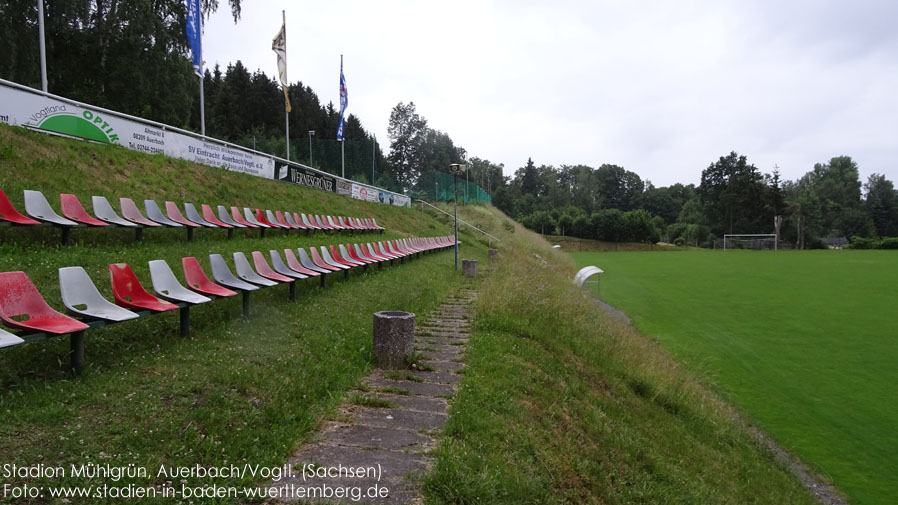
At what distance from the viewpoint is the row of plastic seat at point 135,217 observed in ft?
22.1

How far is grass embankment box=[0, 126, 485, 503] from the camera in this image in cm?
306

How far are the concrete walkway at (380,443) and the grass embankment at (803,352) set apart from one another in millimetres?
6241

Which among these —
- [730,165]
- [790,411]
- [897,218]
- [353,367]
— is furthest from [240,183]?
[897,218]

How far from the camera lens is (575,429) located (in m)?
4.77

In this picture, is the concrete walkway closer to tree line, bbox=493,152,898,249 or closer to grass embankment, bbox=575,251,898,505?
grass embankment, bbox=575,251,898,505

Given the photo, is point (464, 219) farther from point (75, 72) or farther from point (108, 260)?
point (108, 260)

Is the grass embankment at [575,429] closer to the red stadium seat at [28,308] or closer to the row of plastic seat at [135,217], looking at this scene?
the red stadium seat at [28,308]

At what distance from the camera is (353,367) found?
5094 mm

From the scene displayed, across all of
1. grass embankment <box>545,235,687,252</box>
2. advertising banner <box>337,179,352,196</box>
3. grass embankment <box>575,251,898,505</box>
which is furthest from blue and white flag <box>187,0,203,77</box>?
grass embankment <box>545,235,687,252</box>

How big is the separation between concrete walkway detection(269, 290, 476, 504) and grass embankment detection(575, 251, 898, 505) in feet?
20.5

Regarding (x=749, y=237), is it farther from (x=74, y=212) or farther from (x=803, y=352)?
(x=74, y=212)

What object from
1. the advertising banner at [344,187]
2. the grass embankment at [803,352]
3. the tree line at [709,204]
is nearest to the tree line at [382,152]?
the tree line at [709,204]

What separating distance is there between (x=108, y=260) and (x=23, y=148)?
16.3ft

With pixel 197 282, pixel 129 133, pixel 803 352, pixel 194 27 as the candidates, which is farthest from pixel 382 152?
pixel 197 282
